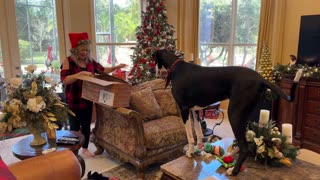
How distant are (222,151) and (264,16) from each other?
124 inches

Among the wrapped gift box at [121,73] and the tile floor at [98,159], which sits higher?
the wrapped gift box at [121,73]

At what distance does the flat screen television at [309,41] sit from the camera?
361 cm

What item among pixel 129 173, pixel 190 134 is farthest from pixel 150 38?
pixel 190 134

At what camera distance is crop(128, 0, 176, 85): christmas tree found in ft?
15.2

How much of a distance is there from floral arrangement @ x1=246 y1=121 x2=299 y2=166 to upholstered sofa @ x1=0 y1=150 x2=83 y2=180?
1.29 meters

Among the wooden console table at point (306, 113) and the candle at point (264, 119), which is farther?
Answer: the wooden console table at point (306, 113)

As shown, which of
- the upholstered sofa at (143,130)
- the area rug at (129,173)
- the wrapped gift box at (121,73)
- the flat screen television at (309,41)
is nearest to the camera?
the upholstered sofa at (143,130)

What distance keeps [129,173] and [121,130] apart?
0.46 meters

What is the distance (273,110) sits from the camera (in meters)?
3.94

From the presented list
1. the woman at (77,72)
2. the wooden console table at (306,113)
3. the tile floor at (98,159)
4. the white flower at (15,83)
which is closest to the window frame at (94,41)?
the woman at (77,72)

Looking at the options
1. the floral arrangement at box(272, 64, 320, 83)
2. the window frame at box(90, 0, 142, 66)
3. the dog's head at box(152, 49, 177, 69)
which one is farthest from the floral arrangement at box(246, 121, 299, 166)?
the window frame at box(90, 0, 142, 66)

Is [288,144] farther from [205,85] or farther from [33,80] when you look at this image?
Answer: [33,80]

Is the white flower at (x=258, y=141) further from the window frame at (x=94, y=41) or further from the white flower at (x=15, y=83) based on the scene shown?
the window frame at (x=94, y=41)

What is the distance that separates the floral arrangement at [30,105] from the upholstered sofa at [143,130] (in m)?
0.67
